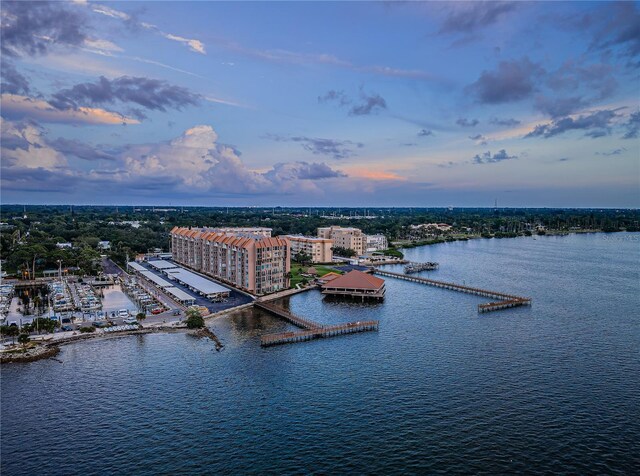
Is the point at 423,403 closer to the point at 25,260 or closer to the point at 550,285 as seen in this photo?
the point at 550,285

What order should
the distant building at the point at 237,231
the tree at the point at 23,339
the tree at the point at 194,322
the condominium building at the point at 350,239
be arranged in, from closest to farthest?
the tree at the point at 23,339, the tree at the point at 194,322, the distant building at the point at 237,231, the condominium building at the point at 350,239

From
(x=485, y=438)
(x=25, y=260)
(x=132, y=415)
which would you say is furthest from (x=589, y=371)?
(x=25, y=260)

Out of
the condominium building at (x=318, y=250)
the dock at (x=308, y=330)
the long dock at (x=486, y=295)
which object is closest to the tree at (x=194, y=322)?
the dock at (x=308, y=330)

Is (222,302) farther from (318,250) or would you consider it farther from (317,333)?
(318,250)

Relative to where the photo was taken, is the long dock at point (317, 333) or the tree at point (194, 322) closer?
the long dock at point (317, 333)

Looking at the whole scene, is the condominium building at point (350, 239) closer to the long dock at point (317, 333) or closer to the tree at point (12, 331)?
the long dock at point (317, 333)

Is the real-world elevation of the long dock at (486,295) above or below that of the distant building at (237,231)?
below
